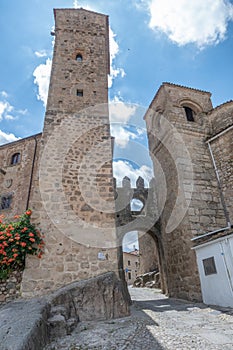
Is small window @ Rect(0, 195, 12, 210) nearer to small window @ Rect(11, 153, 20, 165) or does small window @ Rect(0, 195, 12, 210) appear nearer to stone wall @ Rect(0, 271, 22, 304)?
small window @ Rect(11, 153, 20, 165)

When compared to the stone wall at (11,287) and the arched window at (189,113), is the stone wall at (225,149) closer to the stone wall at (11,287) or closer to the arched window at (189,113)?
the arched window at (189,113)

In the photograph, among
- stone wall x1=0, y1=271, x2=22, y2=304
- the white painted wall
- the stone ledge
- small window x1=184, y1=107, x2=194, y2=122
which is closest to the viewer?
the stone ledge

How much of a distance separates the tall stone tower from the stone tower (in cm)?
389

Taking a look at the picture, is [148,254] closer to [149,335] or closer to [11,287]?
[11,287]

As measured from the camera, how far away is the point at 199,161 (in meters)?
9.96

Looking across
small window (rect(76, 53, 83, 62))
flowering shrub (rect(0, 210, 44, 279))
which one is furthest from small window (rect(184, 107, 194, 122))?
flowering shrub (rect(0, 210, 44, 279))

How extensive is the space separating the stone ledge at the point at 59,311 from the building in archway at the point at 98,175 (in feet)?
1.71

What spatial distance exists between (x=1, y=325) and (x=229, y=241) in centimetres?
570

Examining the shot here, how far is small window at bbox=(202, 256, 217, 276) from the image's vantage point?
6684 mm

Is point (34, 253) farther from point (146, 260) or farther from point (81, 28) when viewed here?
point (146, 260)

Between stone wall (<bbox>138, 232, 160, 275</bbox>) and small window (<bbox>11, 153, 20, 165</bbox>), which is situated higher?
small window (<bbox>11, 153, 20, 165</bbox>)

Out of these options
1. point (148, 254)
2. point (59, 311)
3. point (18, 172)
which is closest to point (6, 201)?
point (18, 172)

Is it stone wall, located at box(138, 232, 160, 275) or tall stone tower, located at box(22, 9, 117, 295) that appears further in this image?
stone wall, located at box(138, 232, 160, 275)

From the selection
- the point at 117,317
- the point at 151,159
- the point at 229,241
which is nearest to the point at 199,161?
the point at 151,159
